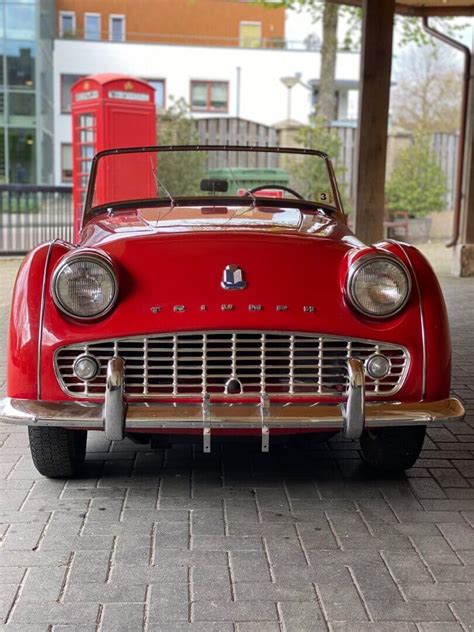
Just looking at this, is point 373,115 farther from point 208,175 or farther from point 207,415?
point 208,175

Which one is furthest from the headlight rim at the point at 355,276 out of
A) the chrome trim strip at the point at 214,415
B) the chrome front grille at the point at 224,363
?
the chrome trim strip at the point at 214,415

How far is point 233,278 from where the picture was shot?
134 inches

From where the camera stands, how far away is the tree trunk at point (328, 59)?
20.8 metres

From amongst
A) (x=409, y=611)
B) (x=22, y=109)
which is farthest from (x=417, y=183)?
(x=22, y=109)

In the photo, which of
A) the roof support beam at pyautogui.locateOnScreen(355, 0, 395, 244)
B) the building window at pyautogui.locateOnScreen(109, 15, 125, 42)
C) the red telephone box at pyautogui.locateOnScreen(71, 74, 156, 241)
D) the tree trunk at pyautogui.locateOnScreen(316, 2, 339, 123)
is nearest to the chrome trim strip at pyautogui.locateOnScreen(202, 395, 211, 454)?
the roof support beam at pyautogui.locateOnScreen(355, 0, 395, 244)

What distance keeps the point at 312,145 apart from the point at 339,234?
13.3 metres

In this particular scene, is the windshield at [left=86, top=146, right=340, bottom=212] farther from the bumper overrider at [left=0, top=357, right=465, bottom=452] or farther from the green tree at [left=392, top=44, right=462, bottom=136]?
the green tree at [left=392, top=44, right=462, bottom=136]

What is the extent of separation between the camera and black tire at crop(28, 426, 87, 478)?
3580 millimetres

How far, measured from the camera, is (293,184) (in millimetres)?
16781

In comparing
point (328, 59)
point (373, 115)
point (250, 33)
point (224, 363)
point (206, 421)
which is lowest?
point (206, 421)

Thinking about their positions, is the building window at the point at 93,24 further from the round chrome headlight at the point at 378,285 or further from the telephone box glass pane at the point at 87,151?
the round chrome headlight at the point at 378,285

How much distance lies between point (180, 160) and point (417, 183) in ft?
16.1

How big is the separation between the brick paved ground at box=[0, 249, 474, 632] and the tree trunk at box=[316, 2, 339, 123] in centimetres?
1749

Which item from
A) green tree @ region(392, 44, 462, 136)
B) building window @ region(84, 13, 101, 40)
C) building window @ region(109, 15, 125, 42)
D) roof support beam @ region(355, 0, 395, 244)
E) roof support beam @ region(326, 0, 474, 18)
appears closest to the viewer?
roof support beam @ region(355, 0, 395, 244)
